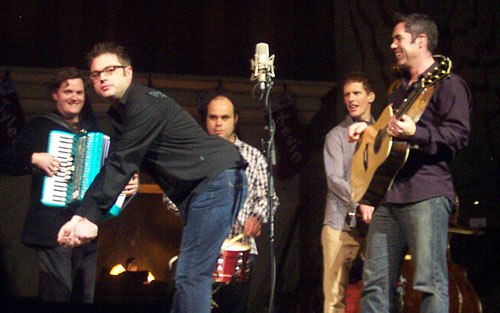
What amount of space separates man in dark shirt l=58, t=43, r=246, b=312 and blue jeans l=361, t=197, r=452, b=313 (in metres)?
0.78

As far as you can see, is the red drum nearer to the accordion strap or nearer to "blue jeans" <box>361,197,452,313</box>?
"blue jeans" <box>361,197,452,313</box>

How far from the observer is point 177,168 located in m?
3.82

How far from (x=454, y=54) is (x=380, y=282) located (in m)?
4.32

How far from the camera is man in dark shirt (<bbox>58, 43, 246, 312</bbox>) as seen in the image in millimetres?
3607

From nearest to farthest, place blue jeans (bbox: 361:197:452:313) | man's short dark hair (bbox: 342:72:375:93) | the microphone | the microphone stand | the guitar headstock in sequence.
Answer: blue jeans (bbox: 361:197:452:313) < the guitar headstock < the microphone stand < the microphone < man's short dark hair (bbox: 342:72:375:93)

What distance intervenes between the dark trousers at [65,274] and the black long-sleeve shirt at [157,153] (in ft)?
3.97

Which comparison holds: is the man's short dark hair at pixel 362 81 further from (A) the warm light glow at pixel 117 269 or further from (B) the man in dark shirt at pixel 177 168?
(A) the warm light glow at pixel 117 269

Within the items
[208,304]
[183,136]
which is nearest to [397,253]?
[208,304]

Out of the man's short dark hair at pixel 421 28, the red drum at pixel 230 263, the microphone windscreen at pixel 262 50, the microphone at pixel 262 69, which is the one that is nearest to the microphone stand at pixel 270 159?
the microphone at pixel 262 69

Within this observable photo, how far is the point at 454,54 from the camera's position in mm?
7457

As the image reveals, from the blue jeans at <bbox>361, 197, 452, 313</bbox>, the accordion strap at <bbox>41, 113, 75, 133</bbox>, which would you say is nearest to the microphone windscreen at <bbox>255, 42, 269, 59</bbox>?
the blue jeans at <bbox>361, 197, 452, 313</bbox>

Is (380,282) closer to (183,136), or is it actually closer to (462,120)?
(462,120)

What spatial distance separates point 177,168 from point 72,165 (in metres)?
1.18

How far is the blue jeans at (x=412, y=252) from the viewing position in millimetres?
3535
